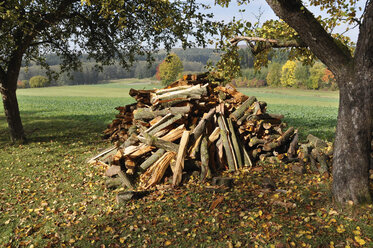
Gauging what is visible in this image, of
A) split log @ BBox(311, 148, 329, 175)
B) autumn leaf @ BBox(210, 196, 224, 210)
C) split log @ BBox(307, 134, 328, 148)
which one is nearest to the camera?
autumn leaf @ BBox(210, 196, 224, 210)

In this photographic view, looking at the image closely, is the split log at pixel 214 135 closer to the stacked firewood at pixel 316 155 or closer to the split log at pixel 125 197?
the stacked firewood at pixel 316 155

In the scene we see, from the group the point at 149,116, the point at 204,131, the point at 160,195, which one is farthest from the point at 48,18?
the point at 160,195

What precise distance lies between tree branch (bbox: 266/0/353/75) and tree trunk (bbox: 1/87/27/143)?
1238 cm

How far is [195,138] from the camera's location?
314 inches

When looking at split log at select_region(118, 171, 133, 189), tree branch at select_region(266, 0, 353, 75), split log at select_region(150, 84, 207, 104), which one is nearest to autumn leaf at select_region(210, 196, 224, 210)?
split log at select_region(118, 171, 133, 189)

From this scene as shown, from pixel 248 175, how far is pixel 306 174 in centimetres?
152

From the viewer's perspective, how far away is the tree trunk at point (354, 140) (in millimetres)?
5129

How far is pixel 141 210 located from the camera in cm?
610

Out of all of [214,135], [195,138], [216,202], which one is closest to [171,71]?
[214,135]

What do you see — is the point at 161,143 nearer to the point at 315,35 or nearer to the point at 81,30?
the point at 315,35

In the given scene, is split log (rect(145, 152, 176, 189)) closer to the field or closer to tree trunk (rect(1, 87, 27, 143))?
the field

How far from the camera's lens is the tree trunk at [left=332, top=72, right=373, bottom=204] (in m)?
Answer: 5.13

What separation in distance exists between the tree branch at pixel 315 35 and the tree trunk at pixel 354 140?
1.31 feet

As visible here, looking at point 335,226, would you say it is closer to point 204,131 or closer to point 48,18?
point 204,131
